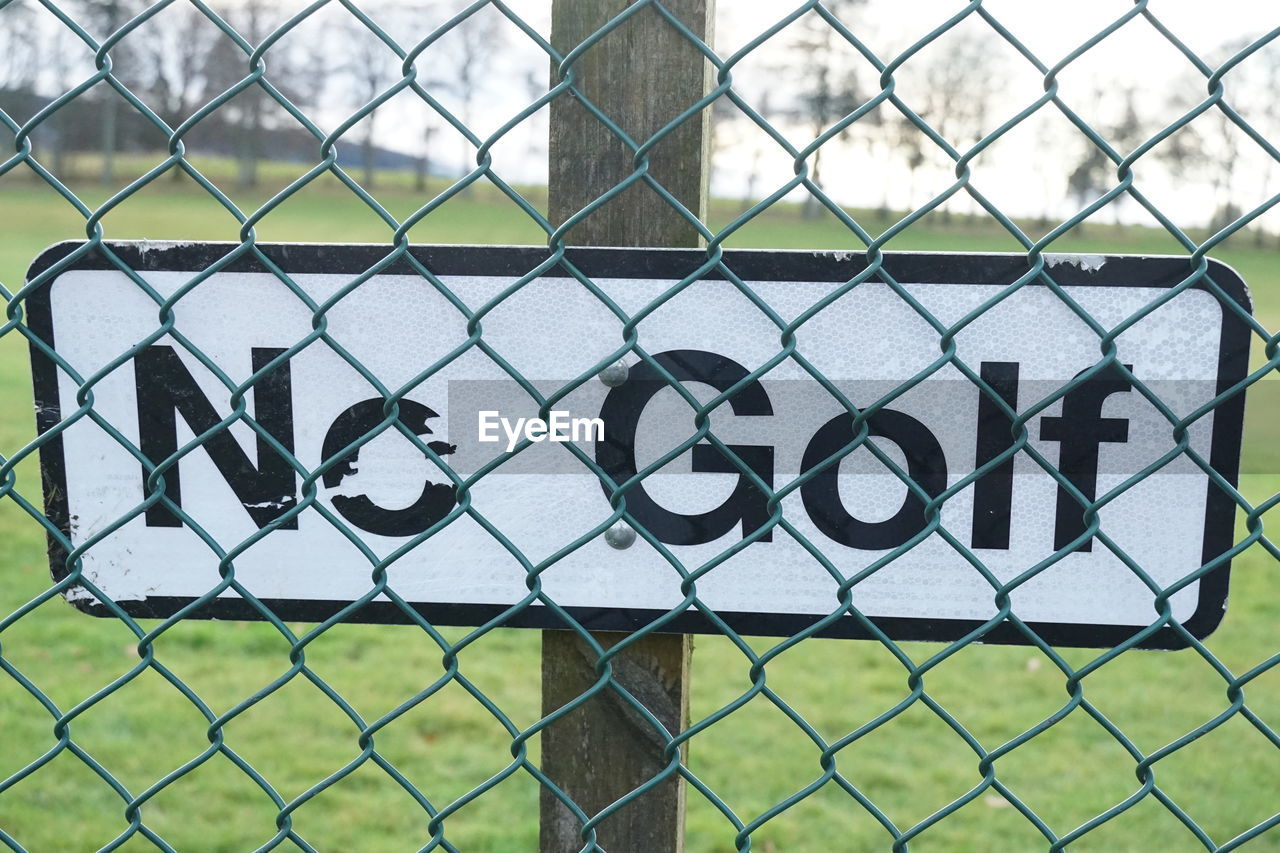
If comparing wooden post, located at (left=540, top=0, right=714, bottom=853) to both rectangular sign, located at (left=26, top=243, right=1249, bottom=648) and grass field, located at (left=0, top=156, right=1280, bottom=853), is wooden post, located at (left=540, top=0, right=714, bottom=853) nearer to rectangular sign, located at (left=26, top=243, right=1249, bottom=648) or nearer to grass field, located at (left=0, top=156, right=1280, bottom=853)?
rectangular sign, located at (left=26, top=243, right=1249, bottom=648)

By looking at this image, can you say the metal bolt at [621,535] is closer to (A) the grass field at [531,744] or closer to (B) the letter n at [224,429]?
(B) the letter n at [224,429]

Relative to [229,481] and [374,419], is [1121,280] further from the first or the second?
[229,481]

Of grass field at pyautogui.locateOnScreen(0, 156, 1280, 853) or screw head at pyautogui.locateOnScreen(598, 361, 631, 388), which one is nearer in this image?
screw head at pyautogui.locateOnScreen(598, 361, 631, 388)

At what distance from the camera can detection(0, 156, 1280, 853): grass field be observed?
9.71 feet

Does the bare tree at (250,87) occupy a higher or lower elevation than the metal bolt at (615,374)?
higher

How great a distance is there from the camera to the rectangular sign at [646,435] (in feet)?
3.94

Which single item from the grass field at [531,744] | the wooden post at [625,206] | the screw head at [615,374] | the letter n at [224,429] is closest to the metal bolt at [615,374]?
the screw head at [615,374]

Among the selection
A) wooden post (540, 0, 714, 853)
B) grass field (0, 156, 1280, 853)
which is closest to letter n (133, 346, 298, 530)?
wooden post (540, 0, 714, 853)

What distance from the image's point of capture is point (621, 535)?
128cm

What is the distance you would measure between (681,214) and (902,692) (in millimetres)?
3154

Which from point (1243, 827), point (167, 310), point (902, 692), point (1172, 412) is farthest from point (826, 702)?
point (167, 310)

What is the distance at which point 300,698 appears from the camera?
12.1ft

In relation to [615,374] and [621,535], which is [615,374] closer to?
[615,374]

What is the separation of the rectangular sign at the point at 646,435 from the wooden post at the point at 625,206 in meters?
0.07
